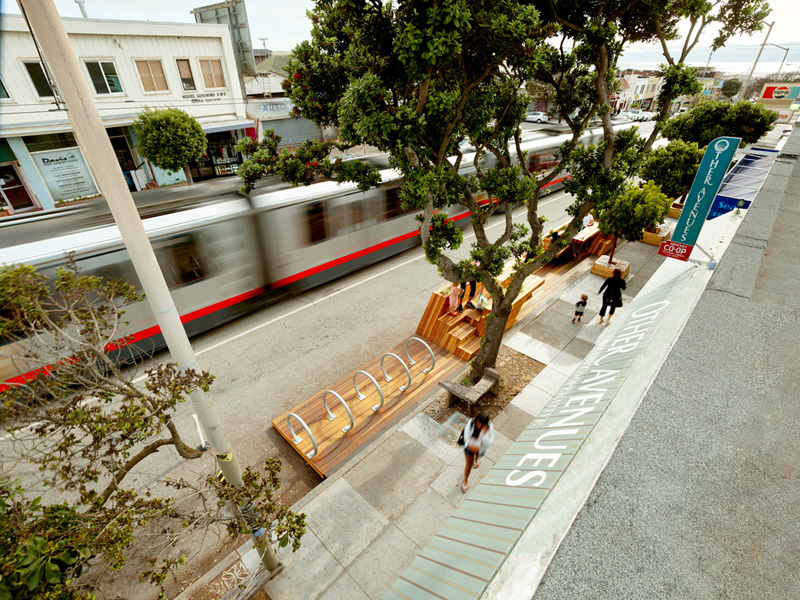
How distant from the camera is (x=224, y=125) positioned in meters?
21.1

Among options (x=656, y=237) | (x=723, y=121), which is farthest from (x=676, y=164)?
(x=723, y=121)

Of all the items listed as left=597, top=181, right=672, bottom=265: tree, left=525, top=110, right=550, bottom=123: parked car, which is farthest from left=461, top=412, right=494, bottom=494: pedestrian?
left=525, top=110, right=550, bottom=123: parked car

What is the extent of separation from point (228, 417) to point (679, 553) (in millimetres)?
7354

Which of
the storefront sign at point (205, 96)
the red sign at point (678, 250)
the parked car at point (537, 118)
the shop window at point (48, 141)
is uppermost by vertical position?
the storefront sign at point (205, 96)

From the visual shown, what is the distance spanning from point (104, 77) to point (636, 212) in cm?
2210

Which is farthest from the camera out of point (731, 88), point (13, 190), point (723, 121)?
point (731, 88)

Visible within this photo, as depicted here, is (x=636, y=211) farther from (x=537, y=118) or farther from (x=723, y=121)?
(x=537, y=118)

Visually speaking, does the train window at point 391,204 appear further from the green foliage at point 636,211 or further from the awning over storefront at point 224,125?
the awning over storefront at point 224,125

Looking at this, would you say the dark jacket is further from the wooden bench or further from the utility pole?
the utility pole

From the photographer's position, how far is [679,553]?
1873 millimetres

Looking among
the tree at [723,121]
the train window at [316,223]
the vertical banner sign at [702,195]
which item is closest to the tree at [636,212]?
the vertical banner sign at [702,195]

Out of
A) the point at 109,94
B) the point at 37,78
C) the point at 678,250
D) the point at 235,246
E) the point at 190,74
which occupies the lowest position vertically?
the point at 235,246

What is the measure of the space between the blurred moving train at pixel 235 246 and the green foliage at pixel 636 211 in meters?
5.06

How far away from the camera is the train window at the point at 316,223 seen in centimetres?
1033
